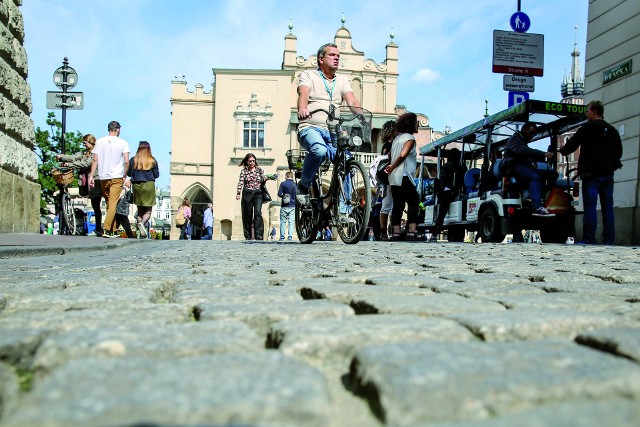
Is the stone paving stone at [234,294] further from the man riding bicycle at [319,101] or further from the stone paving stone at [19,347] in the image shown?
the man riding bicycle at [319,101]

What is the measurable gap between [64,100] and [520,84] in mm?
8700

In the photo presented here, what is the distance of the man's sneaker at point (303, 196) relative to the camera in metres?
8.02

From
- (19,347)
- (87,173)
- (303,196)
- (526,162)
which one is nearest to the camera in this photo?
(19,347)

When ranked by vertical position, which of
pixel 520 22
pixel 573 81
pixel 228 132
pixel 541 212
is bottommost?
pixel 541 212

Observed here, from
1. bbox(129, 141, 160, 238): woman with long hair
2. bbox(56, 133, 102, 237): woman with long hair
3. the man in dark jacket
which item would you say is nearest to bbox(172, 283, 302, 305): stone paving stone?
the man in dark jacket

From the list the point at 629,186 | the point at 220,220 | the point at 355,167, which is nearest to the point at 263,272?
the point at 355,167

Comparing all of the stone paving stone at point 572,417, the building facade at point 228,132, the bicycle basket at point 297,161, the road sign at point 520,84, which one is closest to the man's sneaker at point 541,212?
the road sign at point 520,84

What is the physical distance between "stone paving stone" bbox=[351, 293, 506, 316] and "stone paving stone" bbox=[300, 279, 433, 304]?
117 mm

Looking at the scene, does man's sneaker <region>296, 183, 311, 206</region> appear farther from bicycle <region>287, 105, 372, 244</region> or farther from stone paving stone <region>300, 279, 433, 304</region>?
stone paving stone <region>300, 279, 433, 304</region>

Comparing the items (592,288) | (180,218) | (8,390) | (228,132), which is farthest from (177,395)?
(228,132)

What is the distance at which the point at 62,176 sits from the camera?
12.7 m

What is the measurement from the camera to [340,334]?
64.6 inches

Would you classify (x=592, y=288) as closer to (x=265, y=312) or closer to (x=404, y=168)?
(x=265, y=312)

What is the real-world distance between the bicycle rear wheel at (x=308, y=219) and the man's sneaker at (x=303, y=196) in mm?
50
